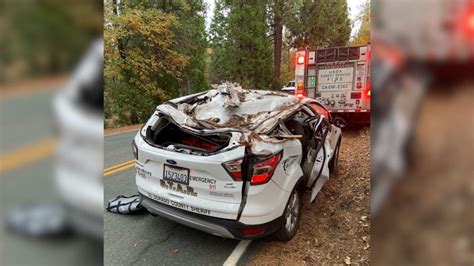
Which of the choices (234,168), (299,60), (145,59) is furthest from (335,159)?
(145,59)

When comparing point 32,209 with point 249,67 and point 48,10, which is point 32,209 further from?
point 249,67

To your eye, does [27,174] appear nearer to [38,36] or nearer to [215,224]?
[38,36]

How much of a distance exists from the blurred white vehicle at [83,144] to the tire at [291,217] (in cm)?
214

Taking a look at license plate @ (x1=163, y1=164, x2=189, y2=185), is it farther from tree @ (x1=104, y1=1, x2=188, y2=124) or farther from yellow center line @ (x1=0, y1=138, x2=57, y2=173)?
tree @ (x1=104, y1=1, x2=188, y2=124)

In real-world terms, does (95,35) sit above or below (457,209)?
above

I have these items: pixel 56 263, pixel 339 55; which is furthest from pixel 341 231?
pixel 339 55

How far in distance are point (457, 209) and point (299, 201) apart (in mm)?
2367

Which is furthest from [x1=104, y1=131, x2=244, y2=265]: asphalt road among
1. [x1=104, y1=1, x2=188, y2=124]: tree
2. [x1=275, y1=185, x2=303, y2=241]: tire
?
[x1=104, y1=1, x2=188, y2=124]: tree

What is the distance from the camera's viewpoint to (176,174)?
2662 mm

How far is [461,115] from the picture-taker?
0.71 metres

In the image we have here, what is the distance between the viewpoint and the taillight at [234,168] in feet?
7.88

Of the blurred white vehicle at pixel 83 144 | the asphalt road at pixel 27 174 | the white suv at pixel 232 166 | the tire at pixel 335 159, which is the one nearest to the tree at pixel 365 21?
the blurred white vehicle at pixel 83 144

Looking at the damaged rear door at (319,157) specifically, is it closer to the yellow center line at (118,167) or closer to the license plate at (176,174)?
the license plate at (176,174)

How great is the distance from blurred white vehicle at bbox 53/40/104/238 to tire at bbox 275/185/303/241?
2.14 meters
